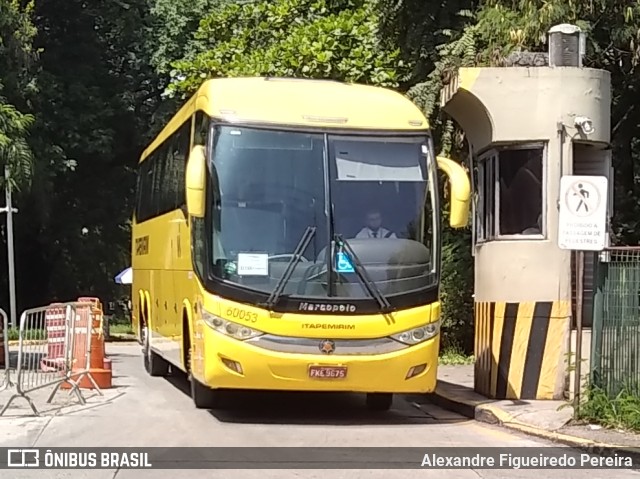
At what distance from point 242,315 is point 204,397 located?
6.85ft

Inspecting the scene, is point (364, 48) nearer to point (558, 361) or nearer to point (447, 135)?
point (447, 135)

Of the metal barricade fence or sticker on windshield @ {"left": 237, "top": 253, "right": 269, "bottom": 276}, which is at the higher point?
sticker on windshield @ {"left": 237, "top": 253, "right": 269, "bottom": 276}

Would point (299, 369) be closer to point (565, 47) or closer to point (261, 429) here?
point (261, 429)

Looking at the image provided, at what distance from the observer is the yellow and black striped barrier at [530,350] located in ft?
45.8

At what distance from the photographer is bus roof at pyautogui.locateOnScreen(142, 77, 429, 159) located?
41.8 ft

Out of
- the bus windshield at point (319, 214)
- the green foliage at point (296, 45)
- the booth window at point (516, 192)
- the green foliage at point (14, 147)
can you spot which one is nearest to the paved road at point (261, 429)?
the bus windshield at point (319, 214)

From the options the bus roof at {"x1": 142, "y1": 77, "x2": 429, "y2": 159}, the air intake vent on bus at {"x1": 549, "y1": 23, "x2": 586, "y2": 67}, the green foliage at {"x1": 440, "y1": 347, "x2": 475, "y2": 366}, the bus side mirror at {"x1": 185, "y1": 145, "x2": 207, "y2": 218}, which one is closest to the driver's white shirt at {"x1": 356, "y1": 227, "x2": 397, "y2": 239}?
the bus roof at {"x1": 142, "y1": 77, "x2": 429, "y2": 159}

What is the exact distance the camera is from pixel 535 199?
1427cm

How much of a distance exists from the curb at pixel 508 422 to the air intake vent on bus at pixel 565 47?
450 centimetres

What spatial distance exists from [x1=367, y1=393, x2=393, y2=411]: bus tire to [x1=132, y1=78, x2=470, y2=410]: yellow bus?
1480 millimetres

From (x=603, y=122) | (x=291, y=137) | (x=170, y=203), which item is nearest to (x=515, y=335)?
(x=603, y=122)

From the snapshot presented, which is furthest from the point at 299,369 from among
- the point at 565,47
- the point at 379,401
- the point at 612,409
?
the point at 565,47

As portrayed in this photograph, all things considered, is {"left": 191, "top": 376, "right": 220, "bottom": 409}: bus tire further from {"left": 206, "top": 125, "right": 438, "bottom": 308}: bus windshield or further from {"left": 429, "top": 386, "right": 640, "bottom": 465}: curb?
{"left": 429, "top": 386, "right": 640, "bottom": 465}: curb

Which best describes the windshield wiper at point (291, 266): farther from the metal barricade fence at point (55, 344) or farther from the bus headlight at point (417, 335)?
the metal barricade fence at point (55, 344)
